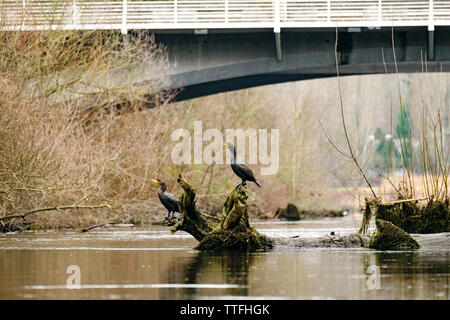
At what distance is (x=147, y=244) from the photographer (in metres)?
28.0

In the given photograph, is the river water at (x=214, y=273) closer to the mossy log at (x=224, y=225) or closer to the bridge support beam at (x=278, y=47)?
the mossy log at (x=224, y=225)

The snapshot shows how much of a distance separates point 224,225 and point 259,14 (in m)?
20.7

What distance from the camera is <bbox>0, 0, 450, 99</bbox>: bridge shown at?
4219 centimetres

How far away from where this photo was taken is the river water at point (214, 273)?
16062 mm

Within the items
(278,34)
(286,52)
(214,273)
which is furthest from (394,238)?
(286,52)

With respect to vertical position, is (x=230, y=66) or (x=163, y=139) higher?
(x=230, y=66)

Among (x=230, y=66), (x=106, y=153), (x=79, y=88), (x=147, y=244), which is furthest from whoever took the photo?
(x=230, y=66)

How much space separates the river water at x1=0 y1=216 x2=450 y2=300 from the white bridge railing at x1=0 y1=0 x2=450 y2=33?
629 inches

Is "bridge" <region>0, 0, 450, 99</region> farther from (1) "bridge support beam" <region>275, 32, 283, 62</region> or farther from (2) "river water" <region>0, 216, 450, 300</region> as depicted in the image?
(2) "river water" <region>0, 216, 450, 300</region>

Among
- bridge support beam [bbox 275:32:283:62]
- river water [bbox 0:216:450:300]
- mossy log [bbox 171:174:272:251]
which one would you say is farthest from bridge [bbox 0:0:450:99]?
mossy log [bbox 171:174:272:251]

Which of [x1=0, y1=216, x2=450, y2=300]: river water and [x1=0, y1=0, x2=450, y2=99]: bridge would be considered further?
[x1=0, y1=0, x2=450, y2=99]: bridge

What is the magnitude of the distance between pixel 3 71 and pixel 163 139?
10728 mm
